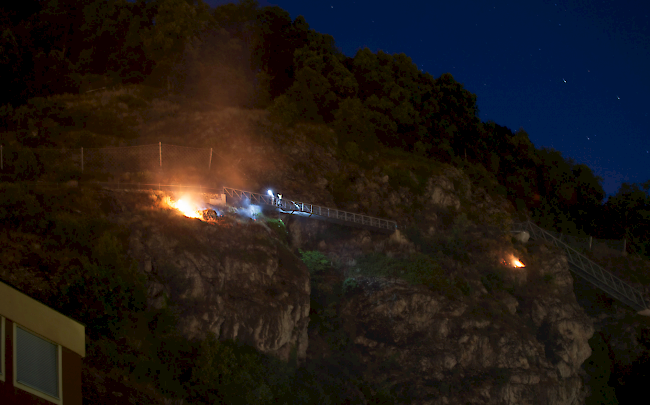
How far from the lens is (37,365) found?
13.0 metres

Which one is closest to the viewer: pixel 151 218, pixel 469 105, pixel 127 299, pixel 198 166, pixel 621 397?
pixel 127 299

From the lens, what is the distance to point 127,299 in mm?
24141

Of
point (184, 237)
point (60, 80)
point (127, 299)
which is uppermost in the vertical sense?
point (60, 80)

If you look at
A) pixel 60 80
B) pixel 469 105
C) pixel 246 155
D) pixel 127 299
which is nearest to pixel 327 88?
pixel 246 155

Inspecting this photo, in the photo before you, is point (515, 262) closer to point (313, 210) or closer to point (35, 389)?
point (313, 210)

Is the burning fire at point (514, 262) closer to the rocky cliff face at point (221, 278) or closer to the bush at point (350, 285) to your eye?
the bush at point (350, 285)

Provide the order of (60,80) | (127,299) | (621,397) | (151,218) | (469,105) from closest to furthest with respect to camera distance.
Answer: (127,299) < (151,218) < (621,397) < (60,80) < (469,105)

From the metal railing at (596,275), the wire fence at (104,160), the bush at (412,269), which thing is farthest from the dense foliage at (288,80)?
the wire fence at (104,160)

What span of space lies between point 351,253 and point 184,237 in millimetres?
13295

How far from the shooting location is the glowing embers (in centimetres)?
4197

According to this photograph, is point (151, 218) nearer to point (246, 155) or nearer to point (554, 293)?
point (246, 155)

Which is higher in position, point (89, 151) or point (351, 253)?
point (89, 151)

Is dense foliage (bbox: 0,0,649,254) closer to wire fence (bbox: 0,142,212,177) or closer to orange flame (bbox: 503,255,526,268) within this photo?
wire fence (bbox: 0,142,212,177)

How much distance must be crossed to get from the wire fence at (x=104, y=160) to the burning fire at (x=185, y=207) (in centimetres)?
290
